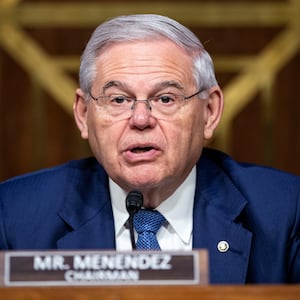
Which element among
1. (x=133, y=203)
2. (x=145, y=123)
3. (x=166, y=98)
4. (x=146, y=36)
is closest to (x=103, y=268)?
(x=133, y=203)

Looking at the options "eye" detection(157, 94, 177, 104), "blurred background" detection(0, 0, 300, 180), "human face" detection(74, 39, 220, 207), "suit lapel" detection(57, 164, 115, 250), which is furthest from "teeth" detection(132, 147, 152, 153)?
"blurred background" detection(0, 0, 300, 180)

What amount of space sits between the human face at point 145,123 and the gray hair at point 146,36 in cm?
2

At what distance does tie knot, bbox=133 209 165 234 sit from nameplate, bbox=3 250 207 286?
61cm

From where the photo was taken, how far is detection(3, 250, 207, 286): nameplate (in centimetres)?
177

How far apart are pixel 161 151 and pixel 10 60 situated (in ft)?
6.88


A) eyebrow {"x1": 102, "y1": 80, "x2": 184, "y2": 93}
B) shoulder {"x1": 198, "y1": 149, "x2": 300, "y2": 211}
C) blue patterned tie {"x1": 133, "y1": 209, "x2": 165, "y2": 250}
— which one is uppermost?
eyebrow {"x1": 102, "y1": 80, "x2": 184, "y2": 93}

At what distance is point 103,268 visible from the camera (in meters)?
1.79

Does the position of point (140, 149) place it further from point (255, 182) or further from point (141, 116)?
point (255, 182)

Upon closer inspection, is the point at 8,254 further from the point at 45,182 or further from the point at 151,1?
the point at 151,1

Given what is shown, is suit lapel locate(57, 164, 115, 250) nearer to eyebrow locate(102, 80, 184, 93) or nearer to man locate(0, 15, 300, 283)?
man locate(0, 15, 300, 283)

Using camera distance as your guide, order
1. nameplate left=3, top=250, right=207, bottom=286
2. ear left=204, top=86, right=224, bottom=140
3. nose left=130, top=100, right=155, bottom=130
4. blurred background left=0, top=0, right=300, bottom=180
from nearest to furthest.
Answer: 1. nameplate left=3, top=250, right=207, bottom=286
2. nose left=130, top=100, right=155, bottom=130
3. ear left=204, top=86, right=224, bottom=140
4. blurred background left=0, top=0, right=300, bottom=180

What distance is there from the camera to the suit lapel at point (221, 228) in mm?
2381

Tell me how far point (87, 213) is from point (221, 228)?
1.26ft

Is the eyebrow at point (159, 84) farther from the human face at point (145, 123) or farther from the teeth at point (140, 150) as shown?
the teeth at point (140, 150)
